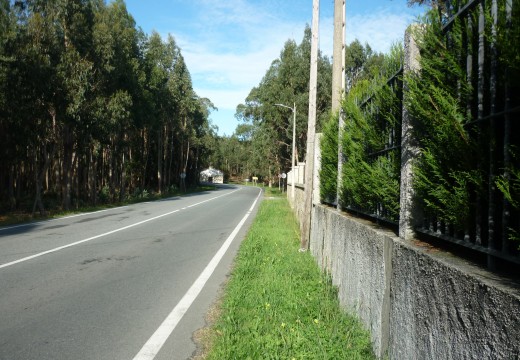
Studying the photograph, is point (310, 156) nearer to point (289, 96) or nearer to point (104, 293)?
point (104, 293)

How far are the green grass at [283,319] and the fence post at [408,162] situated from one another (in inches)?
49.9

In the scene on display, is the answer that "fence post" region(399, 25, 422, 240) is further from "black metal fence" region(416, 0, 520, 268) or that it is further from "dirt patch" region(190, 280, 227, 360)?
"dirt patch" region(190, 280, 227, 360)

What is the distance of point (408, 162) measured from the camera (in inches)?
141

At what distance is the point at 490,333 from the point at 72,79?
25160 mm

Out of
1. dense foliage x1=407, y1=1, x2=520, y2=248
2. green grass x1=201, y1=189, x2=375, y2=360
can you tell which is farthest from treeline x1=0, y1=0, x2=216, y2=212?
dense foliage x1=407, y1=1, x2=520, y2=248

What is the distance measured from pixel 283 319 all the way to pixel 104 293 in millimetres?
3043

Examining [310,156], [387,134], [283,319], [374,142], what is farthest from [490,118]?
[310,156]

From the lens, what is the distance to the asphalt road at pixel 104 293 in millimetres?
4602

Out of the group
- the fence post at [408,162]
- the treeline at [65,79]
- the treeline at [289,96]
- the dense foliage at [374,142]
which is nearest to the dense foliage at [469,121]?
the fence post at [408,162]

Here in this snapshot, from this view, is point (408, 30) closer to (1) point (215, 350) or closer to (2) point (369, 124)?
(2) point (369, 124)

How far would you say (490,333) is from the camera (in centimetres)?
204

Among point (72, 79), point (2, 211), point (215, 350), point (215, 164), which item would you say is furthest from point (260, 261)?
point (215, 164)

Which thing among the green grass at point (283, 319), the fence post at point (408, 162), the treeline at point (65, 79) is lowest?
the green grass at point (283, 319)

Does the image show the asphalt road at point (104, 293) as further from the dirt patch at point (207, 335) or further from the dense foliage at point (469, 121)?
the dense foliage at point (469, 121)
